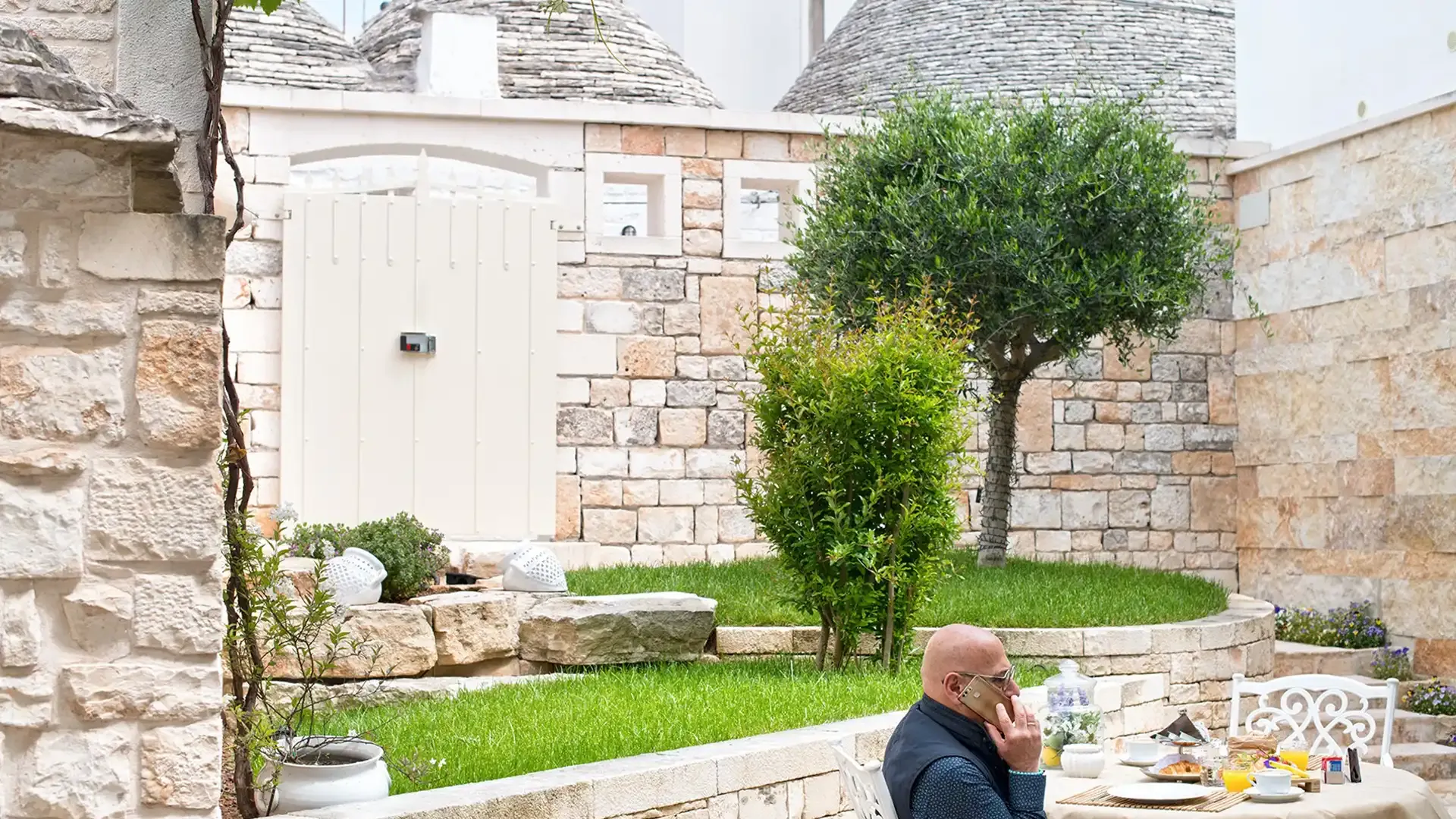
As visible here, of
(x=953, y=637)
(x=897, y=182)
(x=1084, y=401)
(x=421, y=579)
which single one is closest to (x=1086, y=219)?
(x=897, y=182)

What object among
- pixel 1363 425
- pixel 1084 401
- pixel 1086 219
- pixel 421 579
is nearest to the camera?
pixel 421 579

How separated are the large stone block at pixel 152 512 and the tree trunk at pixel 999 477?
8.04m

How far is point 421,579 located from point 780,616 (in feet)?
6.49

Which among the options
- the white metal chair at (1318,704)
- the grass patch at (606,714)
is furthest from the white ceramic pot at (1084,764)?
the grass patch at (606,714)

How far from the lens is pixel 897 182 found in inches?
392

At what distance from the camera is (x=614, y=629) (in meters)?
7.29

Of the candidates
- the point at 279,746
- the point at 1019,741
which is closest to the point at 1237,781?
the point at 1019,741

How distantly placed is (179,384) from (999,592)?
6724 mm

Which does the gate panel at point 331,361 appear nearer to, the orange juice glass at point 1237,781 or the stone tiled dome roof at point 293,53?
the stone tiled dome roof at point 293,53

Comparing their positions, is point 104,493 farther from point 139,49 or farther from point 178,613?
point 139,49

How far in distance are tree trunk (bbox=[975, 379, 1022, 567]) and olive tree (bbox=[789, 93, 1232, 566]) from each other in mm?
111

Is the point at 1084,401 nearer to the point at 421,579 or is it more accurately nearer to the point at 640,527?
the point at 640,527

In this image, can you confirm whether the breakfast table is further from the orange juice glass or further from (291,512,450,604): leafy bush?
(291,512,450,604): leafy bush

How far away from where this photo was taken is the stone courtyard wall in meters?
10.4
